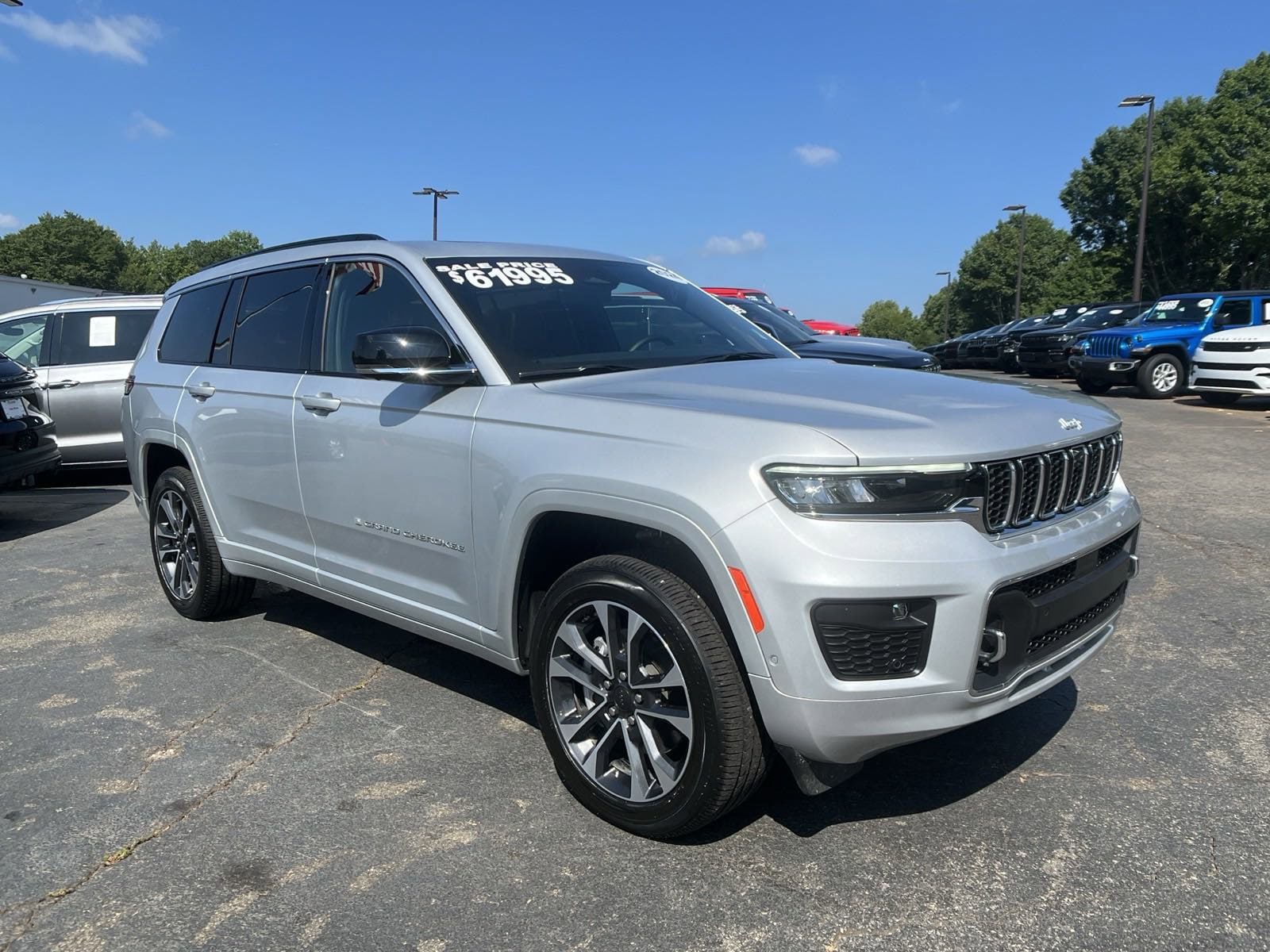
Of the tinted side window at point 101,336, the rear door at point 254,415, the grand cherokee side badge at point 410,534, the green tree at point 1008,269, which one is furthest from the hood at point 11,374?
the green tree at point 1008,269

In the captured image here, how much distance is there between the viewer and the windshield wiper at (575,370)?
3.50 m

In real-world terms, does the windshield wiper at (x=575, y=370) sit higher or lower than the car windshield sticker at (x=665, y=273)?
lower

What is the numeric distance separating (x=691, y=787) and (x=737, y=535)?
0.73 meters

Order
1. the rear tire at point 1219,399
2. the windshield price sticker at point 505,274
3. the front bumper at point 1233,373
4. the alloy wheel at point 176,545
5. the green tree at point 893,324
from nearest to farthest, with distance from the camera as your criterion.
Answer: the windshield price sticker at point 505,274 → the alloy wheel at point 176,545 → the front bumper at point 1233,373 → the rear tire at point 1219,399 → the green tree at point 893,324

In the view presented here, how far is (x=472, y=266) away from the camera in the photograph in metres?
3.95

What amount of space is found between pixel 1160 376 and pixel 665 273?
16.5m

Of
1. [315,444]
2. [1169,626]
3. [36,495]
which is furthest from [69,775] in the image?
[36,495]

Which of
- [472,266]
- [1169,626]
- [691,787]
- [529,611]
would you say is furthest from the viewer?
[1169,626]

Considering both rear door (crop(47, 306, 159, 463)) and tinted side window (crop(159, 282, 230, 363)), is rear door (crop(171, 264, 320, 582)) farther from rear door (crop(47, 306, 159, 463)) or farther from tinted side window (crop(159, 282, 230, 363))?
rear door (crop(47, 306, 159, 463))

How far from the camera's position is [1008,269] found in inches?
2847

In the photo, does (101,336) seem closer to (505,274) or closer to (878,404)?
(505,274)

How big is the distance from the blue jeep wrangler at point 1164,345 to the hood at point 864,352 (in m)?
9.81

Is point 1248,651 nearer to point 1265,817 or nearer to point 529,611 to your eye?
point 1265,817

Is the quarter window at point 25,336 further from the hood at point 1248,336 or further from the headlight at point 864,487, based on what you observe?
the hood at point 1248,336
